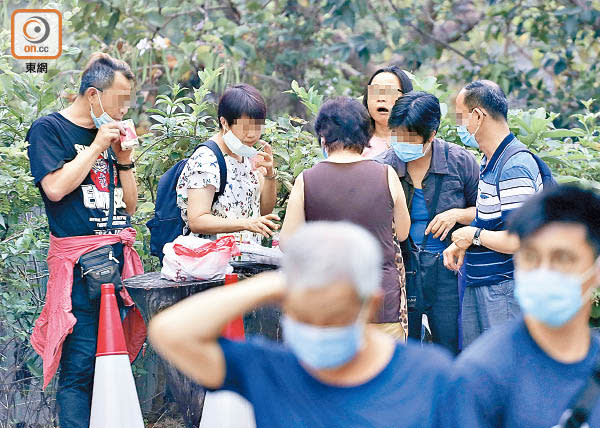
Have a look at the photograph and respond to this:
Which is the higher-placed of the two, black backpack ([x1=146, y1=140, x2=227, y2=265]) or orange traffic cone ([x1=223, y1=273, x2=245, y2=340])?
black backpack ([x1=146, y1=140, x2=227, y2=265])

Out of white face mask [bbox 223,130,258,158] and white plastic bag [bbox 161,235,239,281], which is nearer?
white plastic bag [bbox 161,235,239,281]

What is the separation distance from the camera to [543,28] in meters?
9.34

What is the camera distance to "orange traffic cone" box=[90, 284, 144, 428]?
13.8 feet

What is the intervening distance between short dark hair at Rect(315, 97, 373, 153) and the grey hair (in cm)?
198

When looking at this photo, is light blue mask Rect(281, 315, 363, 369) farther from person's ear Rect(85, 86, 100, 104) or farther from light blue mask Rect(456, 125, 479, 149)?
person's ear Rect(85, 86, 100, 104)

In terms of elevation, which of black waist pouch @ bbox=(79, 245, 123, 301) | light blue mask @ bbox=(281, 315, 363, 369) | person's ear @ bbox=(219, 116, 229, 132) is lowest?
black waist pouch @ bbox=(79, 245, 123, 301)

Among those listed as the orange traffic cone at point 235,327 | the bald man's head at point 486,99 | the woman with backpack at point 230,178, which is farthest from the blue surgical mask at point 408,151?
the orange traffic cone at point 235,327

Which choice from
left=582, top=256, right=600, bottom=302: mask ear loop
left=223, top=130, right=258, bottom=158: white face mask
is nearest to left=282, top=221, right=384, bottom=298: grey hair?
left=582, top=256, right=600, bottom=302: mask ear loop

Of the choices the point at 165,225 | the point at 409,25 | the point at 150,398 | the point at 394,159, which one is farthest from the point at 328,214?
the point at 409,25

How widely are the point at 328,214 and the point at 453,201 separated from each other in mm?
897

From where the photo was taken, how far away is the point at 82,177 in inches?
163

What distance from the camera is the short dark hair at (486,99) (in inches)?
161

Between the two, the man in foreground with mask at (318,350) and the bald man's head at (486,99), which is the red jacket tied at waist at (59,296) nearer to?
the bald man's head at (486,99)

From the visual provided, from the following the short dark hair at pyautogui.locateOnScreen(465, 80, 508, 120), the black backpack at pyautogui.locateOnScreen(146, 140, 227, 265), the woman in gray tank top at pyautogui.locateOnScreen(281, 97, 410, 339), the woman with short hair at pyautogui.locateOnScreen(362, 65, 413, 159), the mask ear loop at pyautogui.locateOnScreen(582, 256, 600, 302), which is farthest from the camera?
the woman with short hair at pyautogui.locateOnScreen(362, 65, 413, 159)
